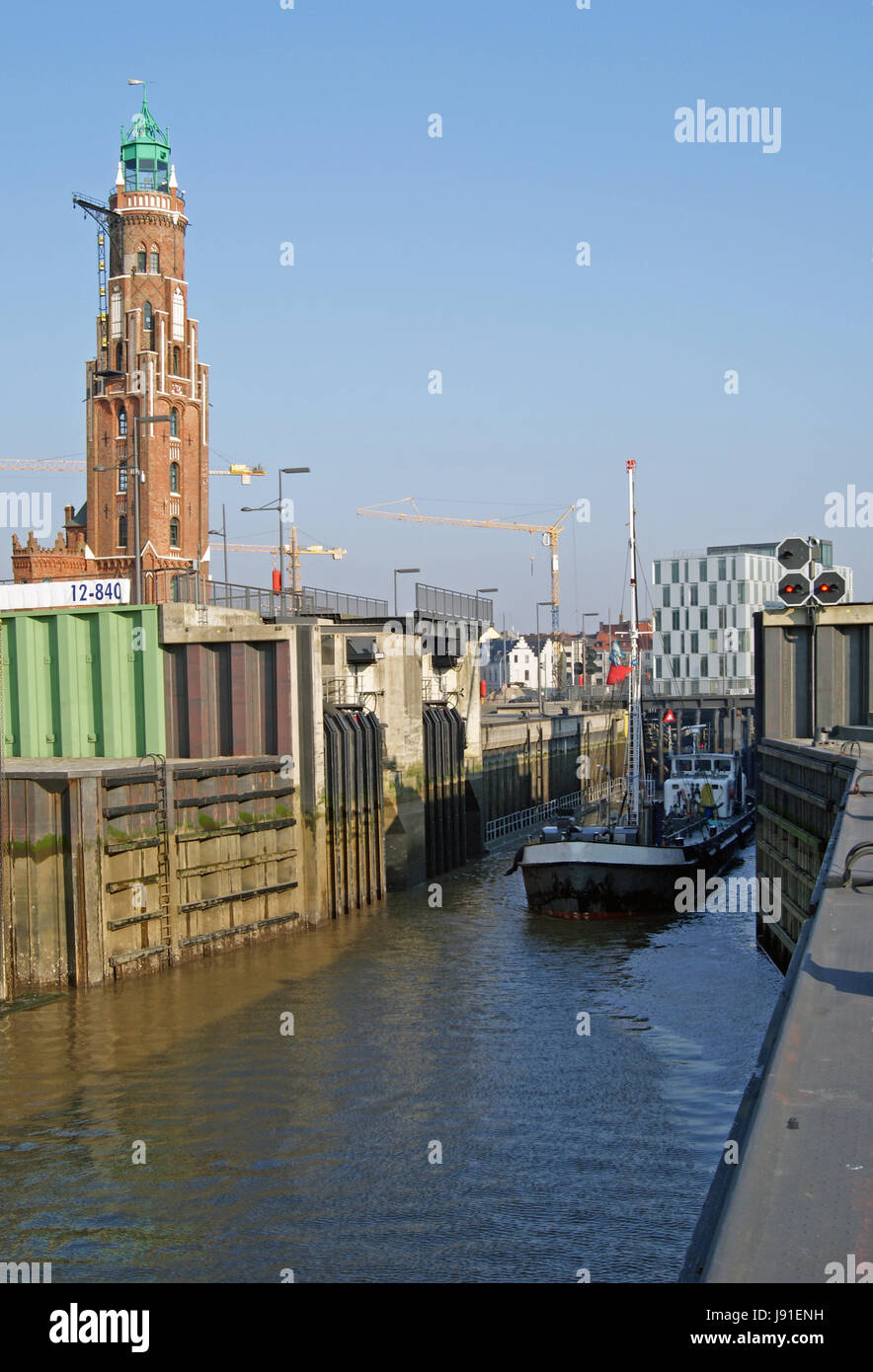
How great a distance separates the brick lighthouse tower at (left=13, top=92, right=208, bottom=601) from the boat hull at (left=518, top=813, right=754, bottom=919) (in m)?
48.8

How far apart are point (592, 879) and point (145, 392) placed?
179 ft

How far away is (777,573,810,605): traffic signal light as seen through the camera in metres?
31.4

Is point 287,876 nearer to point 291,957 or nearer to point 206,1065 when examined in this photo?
point 291,957

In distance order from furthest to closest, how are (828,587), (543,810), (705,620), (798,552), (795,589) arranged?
(705,620) < (543,810) < (828,587) < (795,589) < (798,552)

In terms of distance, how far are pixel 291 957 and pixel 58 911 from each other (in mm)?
6180

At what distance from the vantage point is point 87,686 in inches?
1367

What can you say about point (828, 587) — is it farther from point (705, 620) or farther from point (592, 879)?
point (705, 620)

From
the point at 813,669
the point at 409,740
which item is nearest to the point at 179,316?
the point at 409,740

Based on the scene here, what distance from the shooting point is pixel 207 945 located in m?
29.6

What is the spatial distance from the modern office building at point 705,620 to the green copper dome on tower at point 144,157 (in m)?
63.7

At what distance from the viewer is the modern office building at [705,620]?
405 ft

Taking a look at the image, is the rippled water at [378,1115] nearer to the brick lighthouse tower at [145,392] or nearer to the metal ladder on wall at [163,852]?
the metal ladder on wall at [163,852]

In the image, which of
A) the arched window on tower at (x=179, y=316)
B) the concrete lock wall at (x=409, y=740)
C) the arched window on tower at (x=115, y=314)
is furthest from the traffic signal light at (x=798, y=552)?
the arched window on tower at (x=115, y=314)

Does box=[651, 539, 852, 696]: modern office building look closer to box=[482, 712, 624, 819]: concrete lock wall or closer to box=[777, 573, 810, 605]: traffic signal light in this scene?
box=[482, 712, 624, 819]: concrete lock wall
